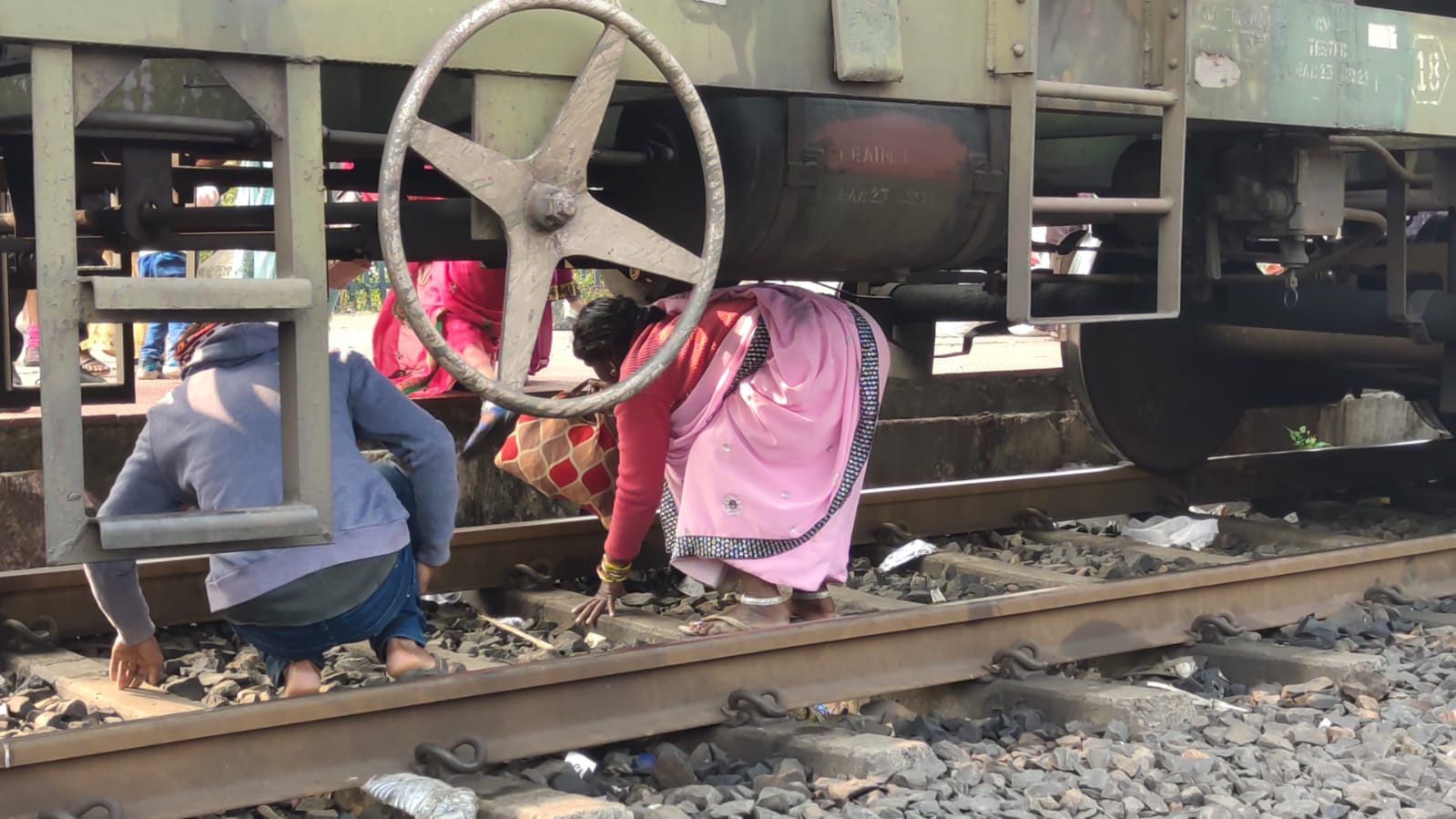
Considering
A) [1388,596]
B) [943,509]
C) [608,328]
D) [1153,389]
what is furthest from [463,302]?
[1388,596]

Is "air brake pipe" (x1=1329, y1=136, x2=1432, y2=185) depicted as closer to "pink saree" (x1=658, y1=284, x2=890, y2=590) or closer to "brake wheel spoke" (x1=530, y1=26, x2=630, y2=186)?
"pink saree" (x1=658, y1=284, x2=890, y2=590)

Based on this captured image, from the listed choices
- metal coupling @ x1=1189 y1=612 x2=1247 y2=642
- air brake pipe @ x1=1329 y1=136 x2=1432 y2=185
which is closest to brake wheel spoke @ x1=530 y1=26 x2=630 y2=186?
metal coupling @ x1=1189 y1=612 x2=1247 y2=642

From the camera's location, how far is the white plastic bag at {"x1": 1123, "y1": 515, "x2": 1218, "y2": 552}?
20.0ft

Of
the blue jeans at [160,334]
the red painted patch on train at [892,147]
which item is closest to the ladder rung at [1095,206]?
the red painted patch on train at [892,147]

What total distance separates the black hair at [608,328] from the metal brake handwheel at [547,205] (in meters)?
1.32

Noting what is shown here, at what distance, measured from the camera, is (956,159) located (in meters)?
4.22

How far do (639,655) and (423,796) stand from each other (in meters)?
0.70

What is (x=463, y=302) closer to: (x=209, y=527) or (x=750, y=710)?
(x=750, y=710)

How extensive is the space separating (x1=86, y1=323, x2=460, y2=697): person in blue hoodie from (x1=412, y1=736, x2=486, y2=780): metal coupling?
1.25 feet

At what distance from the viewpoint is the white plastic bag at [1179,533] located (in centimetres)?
609

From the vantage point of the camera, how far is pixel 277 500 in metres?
3.42

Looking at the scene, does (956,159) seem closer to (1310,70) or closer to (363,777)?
(1310,70)

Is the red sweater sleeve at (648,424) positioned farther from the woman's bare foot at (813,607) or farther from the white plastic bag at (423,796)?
the white plastic bag at (423,796)

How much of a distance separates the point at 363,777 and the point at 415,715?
0.17 m
